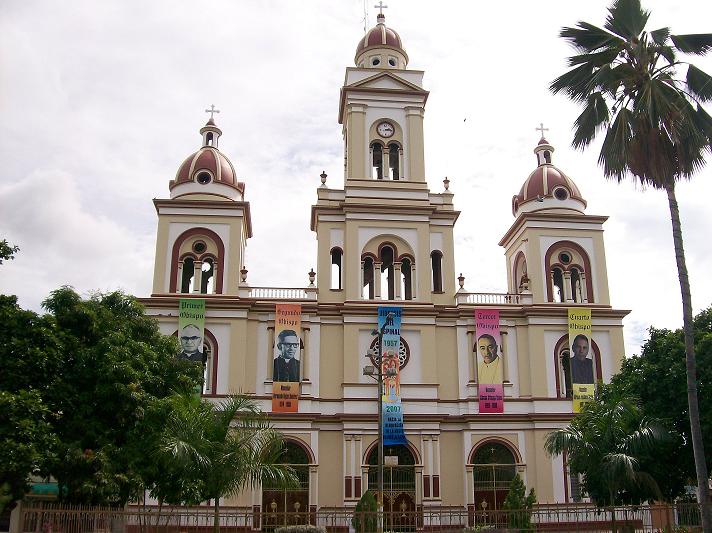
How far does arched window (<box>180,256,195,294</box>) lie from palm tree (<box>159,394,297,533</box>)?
14.7m

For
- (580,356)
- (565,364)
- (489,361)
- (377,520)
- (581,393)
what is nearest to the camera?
(377,520)

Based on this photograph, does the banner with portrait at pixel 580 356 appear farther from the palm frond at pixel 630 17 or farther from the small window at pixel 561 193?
the palm frond at pixel 630 17

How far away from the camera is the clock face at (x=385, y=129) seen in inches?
1560

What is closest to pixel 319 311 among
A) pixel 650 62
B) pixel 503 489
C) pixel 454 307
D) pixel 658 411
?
pixel 454 307

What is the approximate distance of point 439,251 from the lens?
37781mm

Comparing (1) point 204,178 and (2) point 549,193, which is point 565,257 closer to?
(2) point 549,193

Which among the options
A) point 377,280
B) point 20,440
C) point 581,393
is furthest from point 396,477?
point 20,440

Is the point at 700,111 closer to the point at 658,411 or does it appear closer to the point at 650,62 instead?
the point at 650,62

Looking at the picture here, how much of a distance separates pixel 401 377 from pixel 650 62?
18629 millimetres

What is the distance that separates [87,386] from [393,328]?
47.3 feet

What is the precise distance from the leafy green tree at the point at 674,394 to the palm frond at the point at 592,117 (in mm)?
8027

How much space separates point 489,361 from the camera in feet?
118

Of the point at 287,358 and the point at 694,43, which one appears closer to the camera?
the point at 694,43

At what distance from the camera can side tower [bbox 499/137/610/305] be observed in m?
38.1
